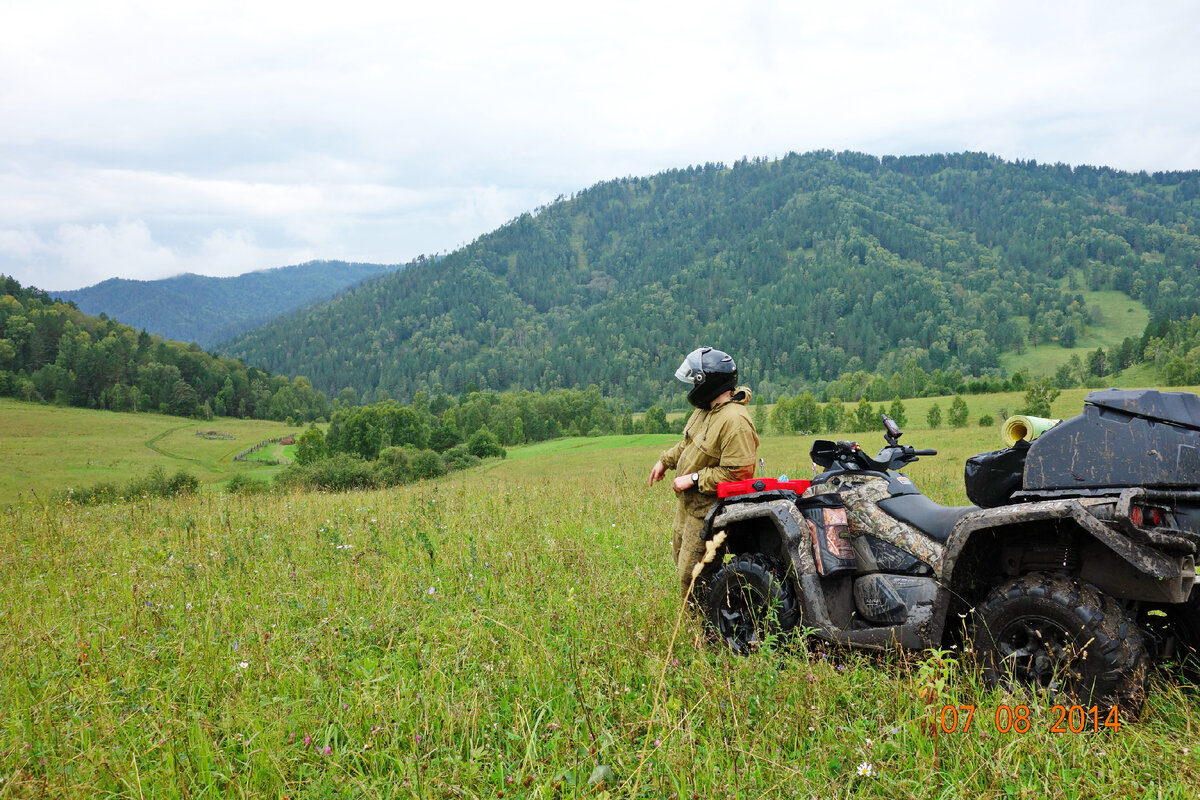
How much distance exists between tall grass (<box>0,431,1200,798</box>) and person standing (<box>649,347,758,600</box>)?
0.69 m

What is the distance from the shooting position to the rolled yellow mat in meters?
4.05

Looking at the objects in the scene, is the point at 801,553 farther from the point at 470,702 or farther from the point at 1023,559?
the point at 470,702

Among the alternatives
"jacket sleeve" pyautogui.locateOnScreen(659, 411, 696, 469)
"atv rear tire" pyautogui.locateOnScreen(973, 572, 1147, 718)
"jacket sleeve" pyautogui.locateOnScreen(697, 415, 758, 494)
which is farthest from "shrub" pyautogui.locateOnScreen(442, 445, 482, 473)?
"atv rear tire" pyautogui.locateOnScreen(973, 572, 1147, 718)

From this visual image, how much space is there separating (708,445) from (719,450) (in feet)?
0.33

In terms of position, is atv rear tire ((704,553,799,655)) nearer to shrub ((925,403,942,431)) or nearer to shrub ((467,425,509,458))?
shrub ((467,425,509,458))

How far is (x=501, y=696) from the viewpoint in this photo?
4.14 meters

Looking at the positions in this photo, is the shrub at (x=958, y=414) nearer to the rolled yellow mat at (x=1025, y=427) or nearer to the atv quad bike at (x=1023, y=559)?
the atv quad bike at (x=1023, y=559)

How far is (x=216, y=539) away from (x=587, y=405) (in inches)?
4174

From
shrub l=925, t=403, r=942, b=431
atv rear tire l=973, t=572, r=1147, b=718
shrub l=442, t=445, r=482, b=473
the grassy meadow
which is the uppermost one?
atv rear tire l=973, t=572, r=1147, b=718

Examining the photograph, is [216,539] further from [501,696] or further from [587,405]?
[587,405]

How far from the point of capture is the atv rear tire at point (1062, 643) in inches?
133

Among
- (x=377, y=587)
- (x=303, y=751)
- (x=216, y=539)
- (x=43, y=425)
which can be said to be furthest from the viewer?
(x=43, y=425)

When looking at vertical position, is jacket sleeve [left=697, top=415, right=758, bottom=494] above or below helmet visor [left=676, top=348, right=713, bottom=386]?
below

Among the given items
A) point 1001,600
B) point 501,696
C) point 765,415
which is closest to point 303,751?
point 501,696
